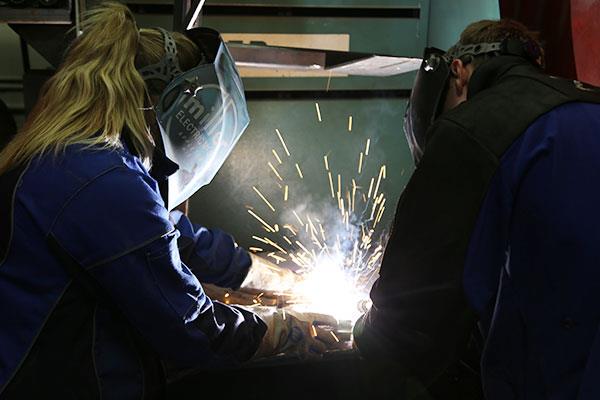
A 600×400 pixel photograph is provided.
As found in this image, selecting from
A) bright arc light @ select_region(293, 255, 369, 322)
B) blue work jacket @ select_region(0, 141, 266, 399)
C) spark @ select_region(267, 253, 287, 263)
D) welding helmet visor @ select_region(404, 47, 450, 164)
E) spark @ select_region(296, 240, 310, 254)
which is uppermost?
welding helmet visor @ select_region(404, 47, 450, 164)

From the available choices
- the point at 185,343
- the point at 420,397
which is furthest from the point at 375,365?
the point at 185,343

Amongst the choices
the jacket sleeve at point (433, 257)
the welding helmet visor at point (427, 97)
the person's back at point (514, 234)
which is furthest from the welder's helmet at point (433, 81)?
the jacket sleeve at point (433, 257)

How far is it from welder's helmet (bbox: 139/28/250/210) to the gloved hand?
1.43 ft

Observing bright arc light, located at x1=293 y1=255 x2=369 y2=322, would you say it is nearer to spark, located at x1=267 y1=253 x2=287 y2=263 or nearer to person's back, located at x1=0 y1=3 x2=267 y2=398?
spark, located at x1=267 y1=253 x2=287 y2=263

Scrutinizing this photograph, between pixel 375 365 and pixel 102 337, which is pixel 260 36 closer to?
pixel 375 365

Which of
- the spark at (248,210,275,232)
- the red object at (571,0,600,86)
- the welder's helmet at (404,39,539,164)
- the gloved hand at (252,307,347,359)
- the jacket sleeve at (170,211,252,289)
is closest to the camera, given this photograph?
the welder's helmet at (404,39,539,164)

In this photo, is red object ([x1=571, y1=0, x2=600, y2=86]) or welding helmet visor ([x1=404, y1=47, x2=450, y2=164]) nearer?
welding helmet visor ([x1=404, y1=47, x2=450, y2=164])

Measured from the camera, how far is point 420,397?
7.24ft

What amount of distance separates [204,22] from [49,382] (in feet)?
6.35

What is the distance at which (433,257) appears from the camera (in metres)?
1.29

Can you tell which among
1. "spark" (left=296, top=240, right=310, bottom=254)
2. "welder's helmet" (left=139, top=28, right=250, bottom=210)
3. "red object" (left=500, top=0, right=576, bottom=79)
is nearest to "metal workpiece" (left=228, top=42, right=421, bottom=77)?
"welder's helmet" (left=139, top=28, right=250, bottom=210)

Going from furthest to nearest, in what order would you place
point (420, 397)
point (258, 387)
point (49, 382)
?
point (420, 397)
point (258, 387)
point (49, 382)

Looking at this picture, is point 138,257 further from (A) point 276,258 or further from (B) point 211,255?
(A) point 276,258

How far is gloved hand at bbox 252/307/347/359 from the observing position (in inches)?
70.8
